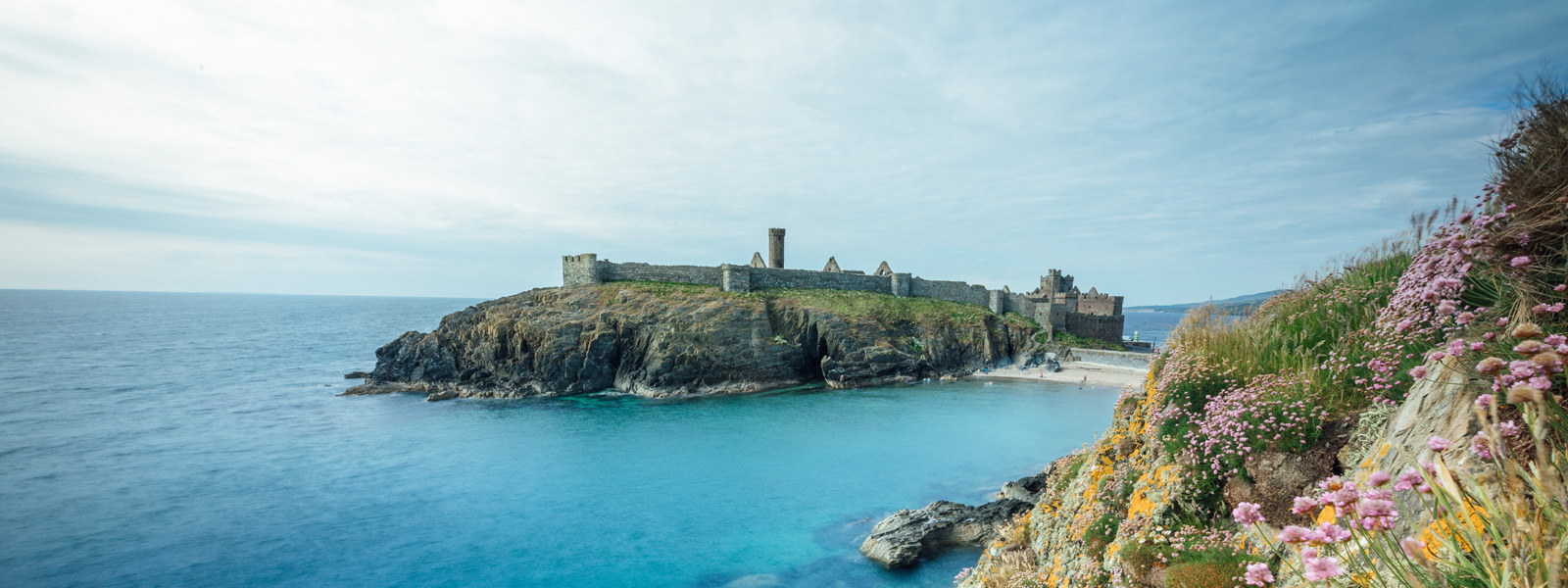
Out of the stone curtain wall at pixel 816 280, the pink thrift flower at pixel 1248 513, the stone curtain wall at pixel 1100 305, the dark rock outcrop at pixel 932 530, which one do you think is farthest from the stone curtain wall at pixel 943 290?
the pink thrift flower at pixel 1248 513

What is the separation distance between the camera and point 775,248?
68250 millimetres

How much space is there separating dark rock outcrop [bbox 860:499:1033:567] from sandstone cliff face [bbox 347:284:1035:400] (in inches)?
1237

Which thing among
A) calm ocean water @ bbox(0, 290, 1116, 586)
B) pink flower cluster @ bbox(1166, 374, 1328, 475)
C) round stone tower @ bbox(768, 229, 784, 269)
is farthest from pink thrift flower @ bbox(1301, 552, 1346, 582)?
round stone tower @ bbox(768, 229, 784, 269)

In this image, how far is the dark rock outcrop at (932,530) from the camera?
709 inches

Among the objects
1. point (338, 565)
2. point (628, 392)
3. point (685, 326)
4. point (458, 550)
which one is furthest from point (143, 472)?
point (685, 326)

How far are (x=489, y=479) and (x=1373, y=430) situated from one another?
30.6 meters

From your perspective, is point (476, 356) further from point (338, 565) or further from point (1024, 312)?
point (1024, 312)

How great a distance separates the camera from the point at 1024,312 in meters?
69.8

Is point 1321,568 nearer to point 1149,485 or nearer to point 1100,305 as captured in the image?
point 1149,485

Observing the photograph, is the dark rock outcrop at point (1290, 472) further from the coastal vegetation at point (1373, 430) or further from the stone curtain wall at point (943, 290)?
the stone curtain wall at point (943, 290)

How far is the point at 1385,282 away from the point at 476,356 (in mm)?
55696

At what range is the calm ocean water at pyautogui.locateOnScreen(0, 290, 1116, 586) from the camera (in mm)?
19359

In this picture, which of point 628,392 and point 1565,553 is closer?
point 1565,553

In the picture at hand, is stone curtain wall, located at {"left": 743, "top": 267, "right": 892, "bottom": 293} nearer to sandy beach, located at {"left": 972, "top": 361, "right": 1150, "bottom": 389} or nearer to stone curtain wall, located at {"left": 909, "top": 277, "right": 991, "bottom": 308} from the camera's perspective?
stone curtain wall, located at {"left": 909, "top": 277, "right": 991, "bottom": 308}
